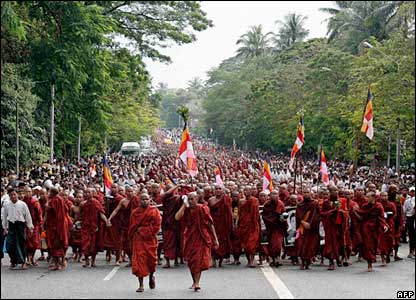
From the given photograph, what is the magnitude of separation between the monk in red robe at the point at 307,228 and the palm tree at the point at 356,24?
3476cm

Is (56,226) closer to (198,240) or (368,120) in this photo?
(198,240)

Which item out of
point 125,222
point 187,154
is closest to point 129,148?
point 187,154

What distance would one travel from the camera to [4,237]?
1498cm

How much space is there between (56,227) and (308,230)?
5136 millimetres

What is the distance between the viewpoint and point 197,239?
481 inches

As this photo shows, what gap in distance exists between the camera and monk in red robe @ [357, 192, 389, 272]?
14500mm

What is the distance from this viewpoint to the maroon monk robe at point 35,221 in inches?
603

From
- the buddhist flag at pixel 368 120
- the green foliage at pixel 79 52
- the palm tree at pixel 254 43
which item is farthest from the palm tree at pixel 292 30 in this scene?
the buddhist flag at pixel 368 120

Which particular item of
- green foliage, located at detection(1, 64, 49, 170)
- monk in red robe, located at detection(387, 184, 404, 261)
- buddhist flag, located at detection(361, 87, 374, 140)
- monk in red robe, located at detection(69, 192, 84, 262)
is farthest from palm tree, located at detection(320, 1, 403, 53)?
monk in red robe, located at detection(69, 192, 84, 262)

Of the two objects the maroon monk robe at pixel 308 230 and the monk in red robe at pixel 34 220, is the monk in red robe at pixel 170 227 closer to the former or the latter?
the maroon monk robe at pixel 308 230

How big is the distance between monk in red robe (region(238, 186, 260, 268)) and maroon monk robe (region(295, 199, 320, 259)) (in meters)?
0.86

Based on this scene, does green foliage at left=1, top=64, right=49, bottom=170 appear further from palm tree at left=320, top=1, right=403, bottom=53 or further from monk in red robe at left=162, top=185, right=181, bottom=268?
palm tree at left=320, top=1, right=403, bottom=53

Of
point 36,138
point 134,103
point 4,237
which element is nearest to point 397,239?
point 4,237

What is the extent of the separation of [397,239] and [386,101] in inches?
585
